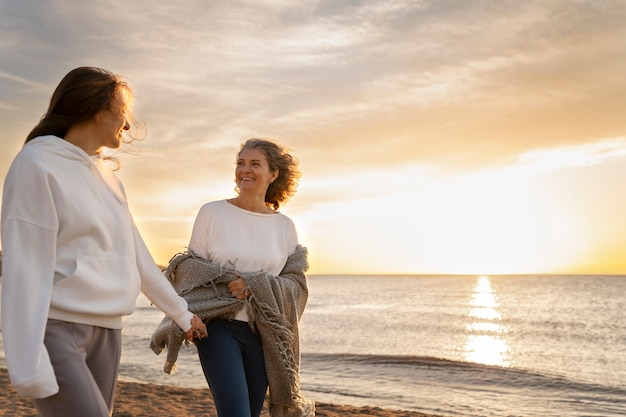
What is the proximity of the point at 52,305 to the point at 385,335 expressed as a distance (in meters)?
25.8

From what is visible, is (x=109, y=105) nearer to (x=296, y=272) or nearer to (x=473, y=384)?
(x=296, y=272)

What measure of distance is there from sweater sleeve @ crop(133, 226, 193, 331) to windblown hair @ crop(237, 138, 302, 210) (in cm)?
126

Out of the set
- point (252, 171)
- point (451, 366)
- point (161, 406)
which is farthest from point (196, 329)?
point (451, 366)

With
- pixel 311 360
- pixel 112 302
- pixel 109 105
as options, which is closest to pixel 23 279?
pixel 112 302

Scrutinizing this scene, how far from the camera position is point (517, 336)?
28.7 meters

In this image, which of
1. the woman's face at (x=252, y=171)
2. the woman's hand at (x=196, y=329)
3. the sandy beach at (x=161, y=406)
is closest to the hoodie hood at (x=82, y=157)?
the woman's hand at (x=196, y=329)

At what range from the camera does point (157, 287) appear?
9.24 ft

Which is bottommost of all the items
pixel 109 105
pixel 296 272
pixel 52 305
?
pixel 52 305

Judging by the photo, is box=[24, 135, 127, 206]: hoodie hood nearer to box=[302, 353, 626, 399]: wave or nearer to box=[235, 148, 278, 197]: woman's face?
box=[235, 148, 278, 197]: woman's face

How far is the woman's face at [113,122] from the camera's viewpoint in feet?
8.00

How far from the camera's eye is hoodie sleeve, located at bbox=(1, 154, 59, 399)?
2006 mm

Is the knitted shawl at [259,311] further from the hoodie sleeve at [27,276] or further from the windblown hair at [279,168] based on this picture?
the hoodie sleeve at [27,276]

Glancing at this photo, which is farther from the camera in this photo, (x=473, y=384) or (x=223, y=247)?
(x=473, y=384)

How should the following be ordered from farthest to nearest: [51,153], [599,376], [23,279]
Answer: [599,376] < [51,153] < [23,279]
